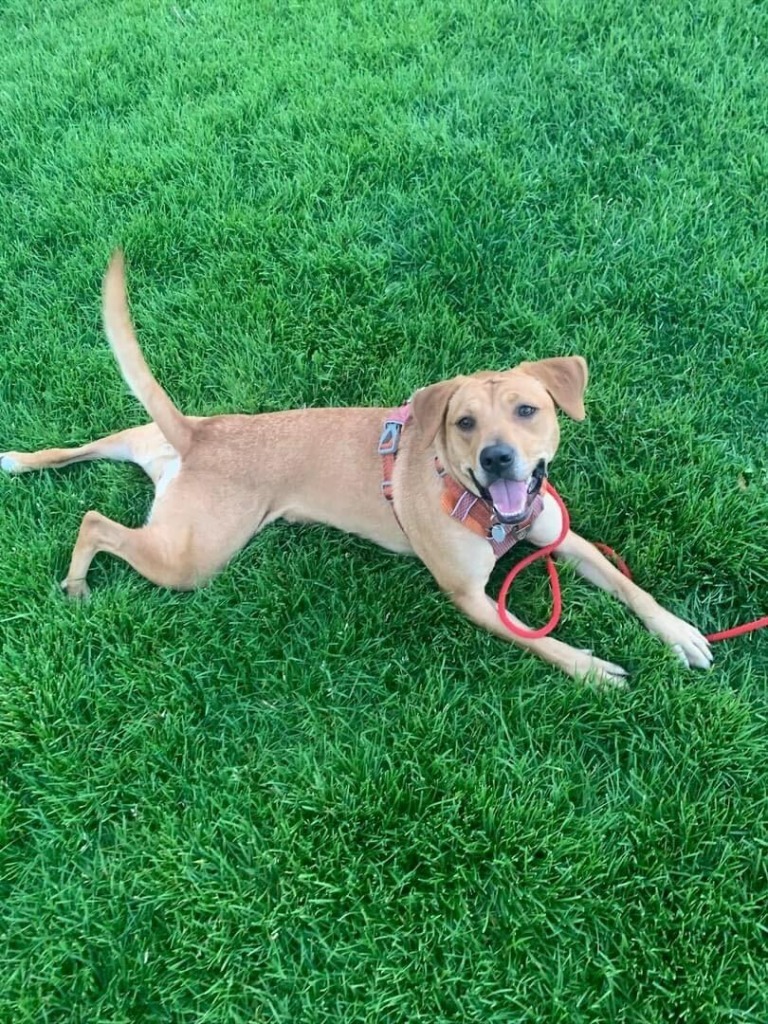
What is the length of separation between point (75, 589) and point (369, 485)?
53.2 inches

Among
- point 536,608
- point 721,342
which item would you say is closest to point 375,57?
point 721,342

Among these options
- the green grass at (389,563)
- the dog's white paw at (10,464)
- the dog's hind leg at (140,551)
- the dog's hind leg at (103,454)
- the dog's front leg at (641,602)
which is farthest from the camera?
the dog's white paw at (10,464)

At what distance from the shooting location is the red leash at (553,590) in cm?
305

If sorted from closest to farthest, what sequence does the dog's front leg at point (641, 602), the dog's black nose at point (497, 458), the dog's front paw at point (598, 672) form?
the dog's black nose at point (497, 458), the dog's front paw at point (598, 672), the dog's front leg at point (641, 602)

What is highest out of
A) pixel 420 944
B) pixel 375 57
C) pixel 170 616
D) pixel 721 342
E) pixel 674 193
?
pixel 375 57

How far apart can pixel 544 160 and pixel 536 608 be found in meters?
2.97

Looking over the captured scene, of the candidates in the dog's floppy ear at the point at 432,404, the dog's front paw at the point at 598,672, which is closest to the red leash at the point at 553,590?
the dog's front paw at the point at 598,672

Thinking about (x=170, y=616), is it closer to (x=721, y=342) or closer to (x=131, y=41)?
(x=721, y=342)

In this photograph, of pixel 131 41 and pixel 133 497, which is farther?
pixel 131 41

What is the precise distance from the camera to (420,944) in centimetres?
243

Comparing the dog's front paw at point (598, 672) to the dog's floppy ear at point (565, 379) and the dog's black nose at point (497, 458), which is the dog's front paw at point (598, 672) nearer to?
the dog's black nose at point (497, 458)

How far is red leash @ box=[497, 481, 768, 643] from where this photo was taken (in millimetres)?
3049

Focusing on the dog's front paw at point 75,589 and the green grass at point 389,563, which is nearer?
the green grass at point 389,563

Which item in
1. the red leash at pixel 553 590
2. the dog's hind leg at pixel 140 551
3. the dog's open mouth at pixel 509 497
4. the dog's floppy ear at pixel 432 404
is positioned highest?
the dog's floppy ear at pixel 432 404
